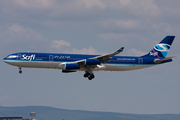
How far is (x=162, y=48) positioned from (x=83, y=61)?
2532 cm

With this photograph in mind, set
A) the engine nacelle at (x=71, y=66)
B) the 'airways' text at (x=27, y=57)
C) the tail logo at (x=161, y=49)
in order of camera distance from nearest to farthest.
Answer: the engine nacelle at (x=71, y=66) < the 'airways' text at (x=27, y=57) < the tail logo at (x=161, y=49)

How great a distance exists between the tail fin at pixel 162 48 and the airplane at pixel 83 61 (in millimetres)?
1819

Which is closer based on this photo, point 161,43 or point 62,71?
point 62,71

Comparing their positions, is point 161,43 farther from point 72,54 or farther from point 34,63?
point 34,63

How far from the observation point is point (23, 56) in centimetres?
7375

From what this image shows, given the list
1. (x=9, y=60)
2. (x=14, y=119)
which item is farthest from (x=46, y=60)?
(x=14, y=119)

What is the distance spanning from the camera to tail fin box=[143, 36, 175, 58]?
8706 centimetres

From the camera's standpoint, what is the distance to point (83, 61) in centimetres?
7469

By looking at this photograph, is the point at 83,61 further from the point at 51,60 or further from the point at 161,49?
the point at 161,49

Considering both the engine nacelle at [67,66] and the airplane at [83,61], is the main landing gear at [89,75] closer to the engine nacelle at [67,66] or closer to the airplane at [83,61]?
the airplane at [83,61]

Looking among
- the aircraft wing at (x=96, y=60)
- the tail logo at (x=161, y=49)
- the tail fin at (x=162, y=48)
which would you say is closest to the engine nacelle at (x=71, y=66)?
the aircraft wing at (x=96, y=60)

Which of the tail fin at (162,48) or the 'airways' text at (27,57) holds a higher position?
the tail fin at (162,48)

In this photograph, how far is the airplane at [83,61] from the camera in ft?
242

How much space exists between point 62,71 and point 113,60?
42.6ft
